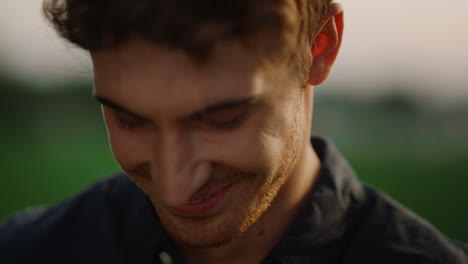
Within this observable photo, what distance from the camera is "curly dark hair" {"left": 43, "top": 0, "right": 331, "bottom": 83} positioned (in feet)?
5.05

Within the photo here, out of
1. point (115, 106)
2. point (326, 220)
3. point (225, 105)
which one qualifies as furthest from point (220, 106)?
point (326, 220)

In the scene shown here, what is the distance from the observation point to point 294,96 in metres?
1.81

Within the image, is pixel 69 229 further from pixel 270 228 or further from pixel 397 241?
pixel 397 241

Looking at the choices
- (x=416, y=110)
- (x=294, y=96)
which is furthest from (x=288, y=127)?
(x=416, y=110)

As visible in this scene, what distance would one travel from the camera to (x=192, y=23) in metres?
1.54

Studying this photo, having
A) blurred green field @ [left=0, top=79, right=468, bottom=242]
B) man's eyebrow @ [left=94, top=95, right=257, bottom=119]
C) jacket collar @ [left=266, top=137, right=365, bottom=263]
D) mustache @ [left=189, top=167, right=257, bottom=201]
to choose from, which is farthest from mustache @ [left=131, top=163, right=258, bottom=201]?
blurred green field @ [left=0, top=79, right=468, bottom=242]

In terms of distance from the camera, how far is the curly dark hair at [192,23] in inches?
60.6

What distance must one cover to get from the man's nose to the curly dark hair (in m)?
0.28

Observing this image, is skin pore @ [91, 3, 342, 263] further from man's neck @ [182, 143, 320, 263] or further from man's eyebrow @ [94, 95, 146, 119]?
man's neck @ [182, 143, 320, 263]

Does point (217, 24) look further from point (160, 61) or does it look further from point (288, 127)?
point (288, 127)

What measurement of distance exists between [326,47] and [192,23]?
0.65 m

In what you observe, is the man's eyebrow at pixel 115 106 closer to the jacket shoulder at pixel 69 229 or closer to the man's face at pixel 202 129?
the man's face at pixel 202 129

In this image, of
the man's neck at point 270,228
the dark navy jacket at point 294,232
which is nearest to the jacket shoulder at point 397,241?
the dark navy jacket at point 294,232

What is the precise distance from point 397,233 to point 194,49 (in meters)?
1.11
